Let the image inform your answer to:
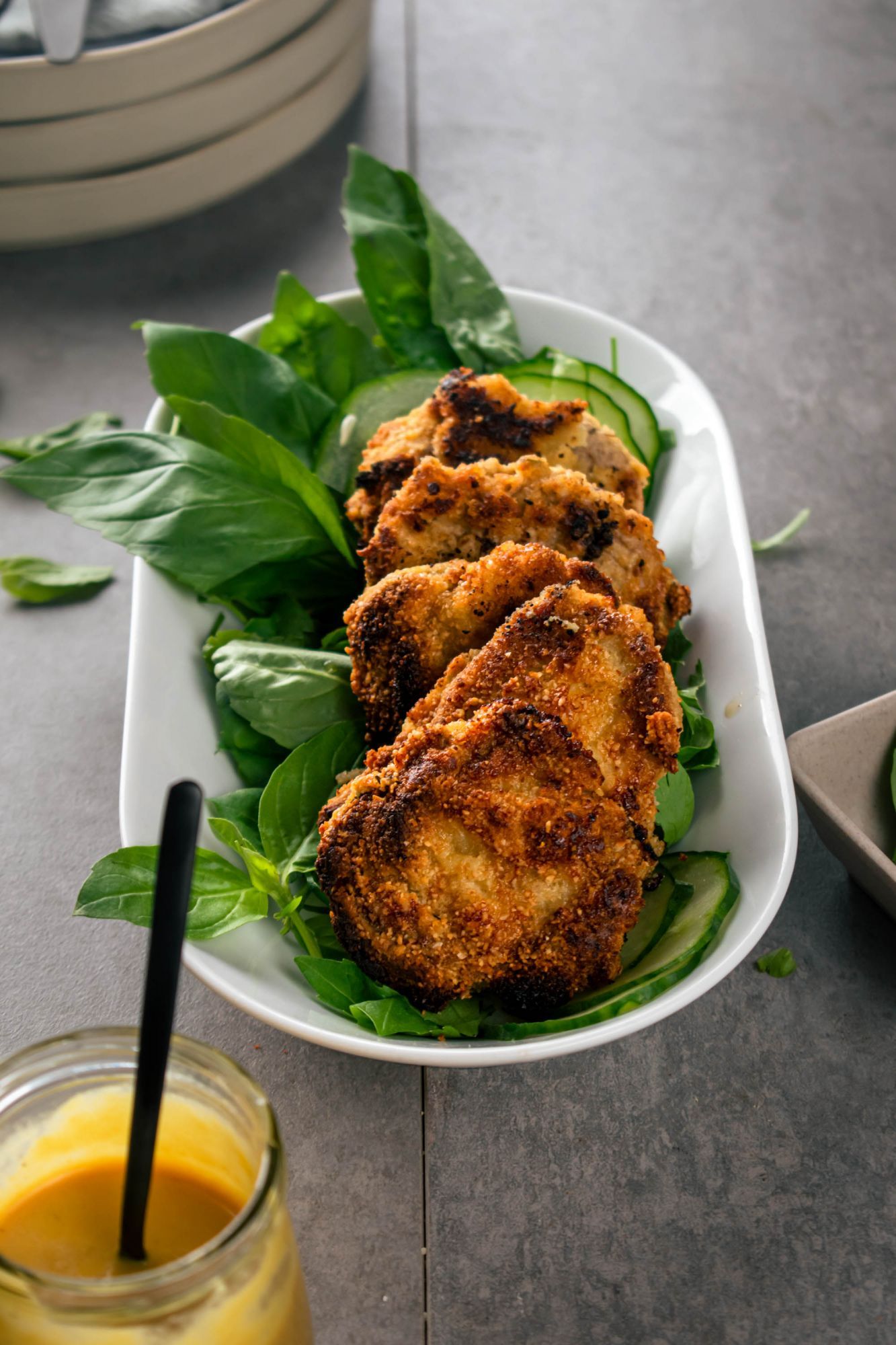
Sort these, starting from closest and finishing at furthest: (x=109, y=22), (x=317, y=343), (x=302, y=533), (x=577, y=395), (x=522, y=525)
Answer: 1. (x=522, y=525)
2. (x=302, y=533)
3. (x=577, y=395)
4. (x=317, y=343)
5. (x=109, y=22)

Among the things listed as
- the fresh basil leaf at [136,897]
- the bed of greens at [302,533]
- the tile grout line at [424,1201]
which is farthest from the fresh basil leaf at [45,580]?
the tile grout line at [424,1201]

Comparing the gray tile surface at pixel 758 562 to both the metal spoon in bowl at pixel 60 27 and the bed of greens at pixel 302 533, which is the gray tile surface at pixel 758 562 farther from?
the metal spoon in bowl at pixel 60 27

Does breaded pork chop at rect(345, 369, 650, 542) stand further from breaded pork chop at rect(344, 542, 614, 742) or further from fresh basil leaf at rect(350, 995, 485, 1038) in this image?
fresh basil leaf at rect(350, 995, 485, 1038)

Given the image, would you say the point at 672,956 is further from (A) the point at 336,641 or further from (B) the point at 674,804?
(A) the point at 336,641

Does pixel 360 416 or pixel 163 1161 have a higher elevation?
pixel 360 416

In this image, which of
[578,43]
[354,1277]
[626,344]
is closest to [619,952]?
[354,1277]

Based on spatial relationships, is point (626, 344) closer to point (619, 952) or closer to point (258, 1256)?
point (619, 952)

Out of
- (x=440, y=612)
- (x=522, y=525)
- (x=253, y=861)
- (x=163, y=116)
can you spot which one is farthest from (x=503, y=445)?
(x=163, y=116)

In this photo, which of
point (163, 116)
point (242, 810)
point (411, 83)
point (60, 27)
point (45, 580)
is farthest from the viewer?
point (411, 83)

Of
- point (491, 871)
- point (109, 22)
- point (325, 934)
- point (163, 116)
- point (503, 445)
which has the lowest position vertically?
point (325, 934)
